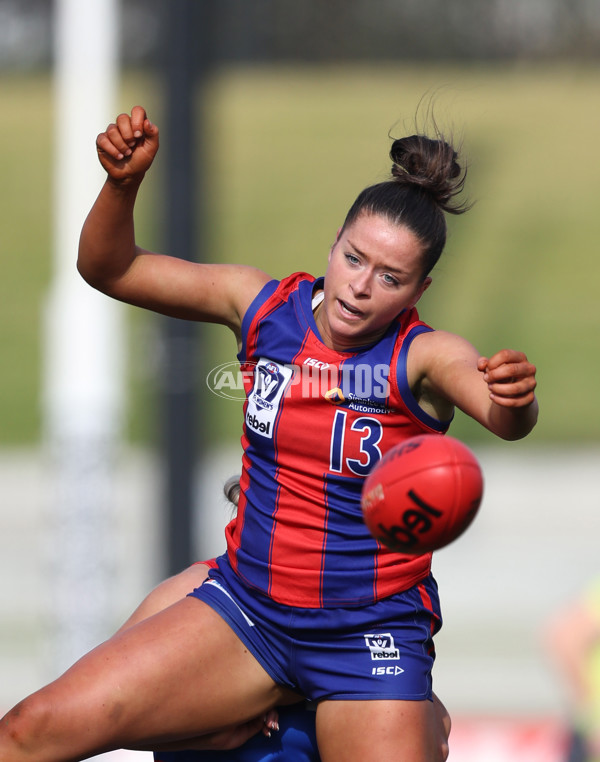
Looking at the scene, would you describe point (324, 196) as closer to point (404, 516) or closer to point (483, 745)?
point (483, 745)

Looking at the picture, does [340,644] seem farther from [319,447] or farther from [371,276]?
[371,276]

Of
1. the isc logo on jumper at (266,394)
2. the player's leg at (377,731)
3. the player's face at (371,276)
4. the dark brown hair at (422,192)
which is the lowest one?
the player's leg at (377,731)

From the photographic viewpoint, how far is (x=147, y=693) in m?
2.62

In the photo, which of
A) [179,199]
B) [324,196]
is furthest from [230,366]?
[324,196]

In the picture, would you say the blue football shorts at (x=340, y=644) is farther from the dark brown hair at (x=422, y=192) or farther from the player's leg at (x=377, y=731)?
the dark brown hair at (x=422, y=192)

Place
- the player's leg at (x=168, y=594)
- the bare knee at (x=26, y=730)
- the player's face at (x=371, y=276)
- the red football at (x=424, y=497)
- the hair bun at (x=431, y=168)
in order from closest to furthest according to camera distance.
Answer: the red football at (x=424, y=497)
the bare knee at (x=26, y=730)
the player's face at (x=371, y=276)
the hair bun at (x=431, y=168)
the player's leg at (x=168, y=594)

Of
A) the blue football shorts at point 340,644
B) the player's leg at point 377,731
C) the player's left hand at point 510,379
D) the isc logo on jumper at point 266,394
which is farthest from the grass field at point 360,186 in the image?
the player's left hand at point 510,379

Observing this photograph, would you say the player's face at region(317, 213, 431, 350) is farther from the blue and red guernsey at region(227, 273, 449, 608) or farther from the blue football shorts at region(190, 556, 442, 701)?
the blue football shorts at region(190, 556, 442, 701)

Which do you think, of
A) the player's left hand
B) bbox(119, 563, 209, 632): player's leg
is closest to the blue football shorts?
bbox(119, 563, 209, 632): player's leg

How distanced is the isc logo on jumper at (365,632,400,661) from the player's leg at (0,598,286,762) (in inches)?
10.1

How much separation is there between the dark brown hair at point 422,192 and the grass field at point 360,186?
13454 millimetres

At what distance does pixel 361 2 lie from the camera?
17297 mm

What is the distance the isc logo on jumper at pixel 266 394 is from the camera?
9.11ft

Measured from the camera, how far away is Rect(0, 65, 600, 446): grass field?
671 inches
